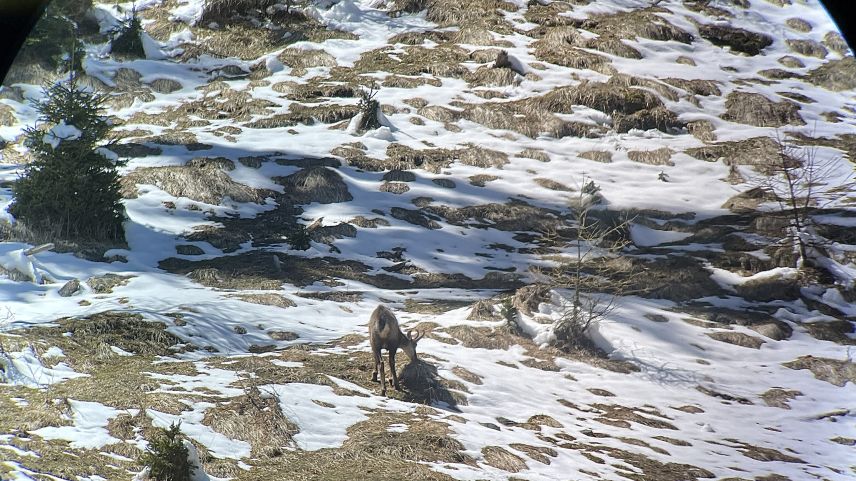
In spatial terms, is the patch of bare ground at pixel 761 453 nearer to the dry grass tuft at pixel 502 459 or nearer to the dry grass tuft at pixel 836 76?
the dry grass tuft at pixel 502 459

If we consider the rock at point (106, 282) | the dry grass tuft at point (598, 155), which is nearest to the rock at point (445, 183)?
the dry grass tuft at point (598, 155)

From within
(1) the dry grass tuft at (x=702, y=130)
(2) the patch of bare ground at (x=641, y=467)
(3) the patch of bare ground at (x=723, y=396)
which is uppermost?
(1) the dry grass tuft at (x=702, y=130)

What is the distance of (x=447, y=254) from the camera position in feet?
58.5

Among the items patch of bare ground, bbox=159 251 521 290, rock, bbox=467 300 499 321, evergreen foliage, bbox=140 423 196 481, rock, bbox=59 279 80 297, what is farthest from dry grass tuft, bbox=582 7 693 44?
evergreen foliage, bbox=140 423 196 481

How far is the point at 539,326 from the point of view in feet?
45.6

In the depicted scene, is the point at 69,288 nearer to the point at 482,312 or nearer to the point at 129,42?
the point at 482,312

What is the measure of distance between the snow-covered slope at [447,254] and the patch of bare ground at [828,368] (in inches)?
2.2

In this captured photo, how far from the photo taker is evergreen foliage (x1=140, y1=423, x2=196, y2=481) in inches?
232

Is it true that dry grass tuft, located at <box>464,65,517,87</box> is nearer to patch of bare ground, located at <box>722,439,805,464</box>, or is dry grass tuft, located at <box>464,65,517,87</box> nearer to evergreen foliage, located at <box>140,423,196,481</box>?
patch of bare ground, located at <box>722,439,805,464</box>

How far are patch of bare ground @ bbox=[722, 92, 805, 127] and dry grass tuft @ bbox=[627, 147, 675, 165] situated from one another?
339 centimetres

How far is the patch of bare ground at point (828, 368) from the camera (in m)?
13.1

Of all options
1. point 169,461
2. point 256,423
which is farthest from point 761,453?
point 169,461

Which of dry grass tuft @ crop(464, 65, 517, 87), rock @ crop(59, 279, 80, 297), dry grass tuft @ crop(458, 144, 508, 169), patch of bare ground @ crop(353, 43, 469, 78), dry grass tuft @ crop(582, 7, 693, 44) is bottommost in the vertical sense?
rock @ crop(59, 279, 80, 297)

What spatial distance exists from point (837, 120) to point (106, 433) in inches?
1010
